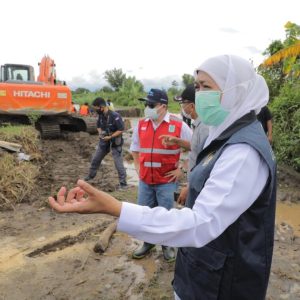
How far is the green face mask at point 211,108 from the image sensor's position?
5.27ft

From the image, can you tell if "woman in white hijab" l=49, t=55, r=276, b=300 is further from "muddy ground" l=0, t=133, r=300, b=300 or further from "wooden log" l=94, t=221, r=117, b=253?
"wooden log" l=94, t=221, r=117, b=253

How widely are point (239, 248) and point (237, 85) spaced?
0.64m

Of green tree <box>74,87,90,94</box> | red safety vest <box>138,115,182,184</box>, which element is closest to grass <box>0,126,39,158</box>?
red safety vest <box>138,115,182,184</box>

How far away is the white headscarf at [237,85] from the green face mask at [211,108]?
0.02m

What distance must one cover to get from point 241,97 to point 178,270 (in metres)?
0.83

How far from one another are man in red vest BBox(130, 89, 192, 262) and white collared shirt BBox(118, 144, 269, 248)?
2.78 meters

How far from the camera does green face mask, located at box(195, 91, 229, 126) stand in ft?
5.27

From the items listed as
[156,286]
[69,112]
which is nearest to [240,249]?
[156,286]

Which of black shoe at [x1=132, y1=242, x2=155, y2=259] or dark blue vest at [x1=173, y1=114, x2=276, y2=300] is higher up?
dark blue vest at [x1=173, y1=114, x2=276, y2=300]

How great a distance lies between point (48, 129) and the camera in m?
→ 13.4

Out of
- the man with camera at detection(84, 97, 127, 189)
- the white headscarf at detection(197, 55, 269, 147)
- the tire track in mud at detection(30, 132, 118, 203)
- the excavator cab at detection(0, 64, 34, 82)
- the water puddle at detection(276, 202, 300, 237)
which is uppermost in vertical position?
the excavator cab at detection(0, 64, 34, 82)

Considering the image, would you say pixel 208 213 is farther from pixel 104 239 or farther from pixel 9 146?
pixel 9 146

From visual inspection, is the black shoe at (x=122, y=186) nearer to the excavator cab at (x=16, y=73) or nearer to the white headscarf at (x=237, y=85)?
the white headscarf at (x=237, y=85)

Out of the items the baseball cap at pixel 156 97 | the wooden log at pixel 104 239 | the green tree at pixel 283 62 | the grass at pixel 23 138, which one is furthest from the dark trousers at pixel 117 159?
the green tree at pixel 283 62
